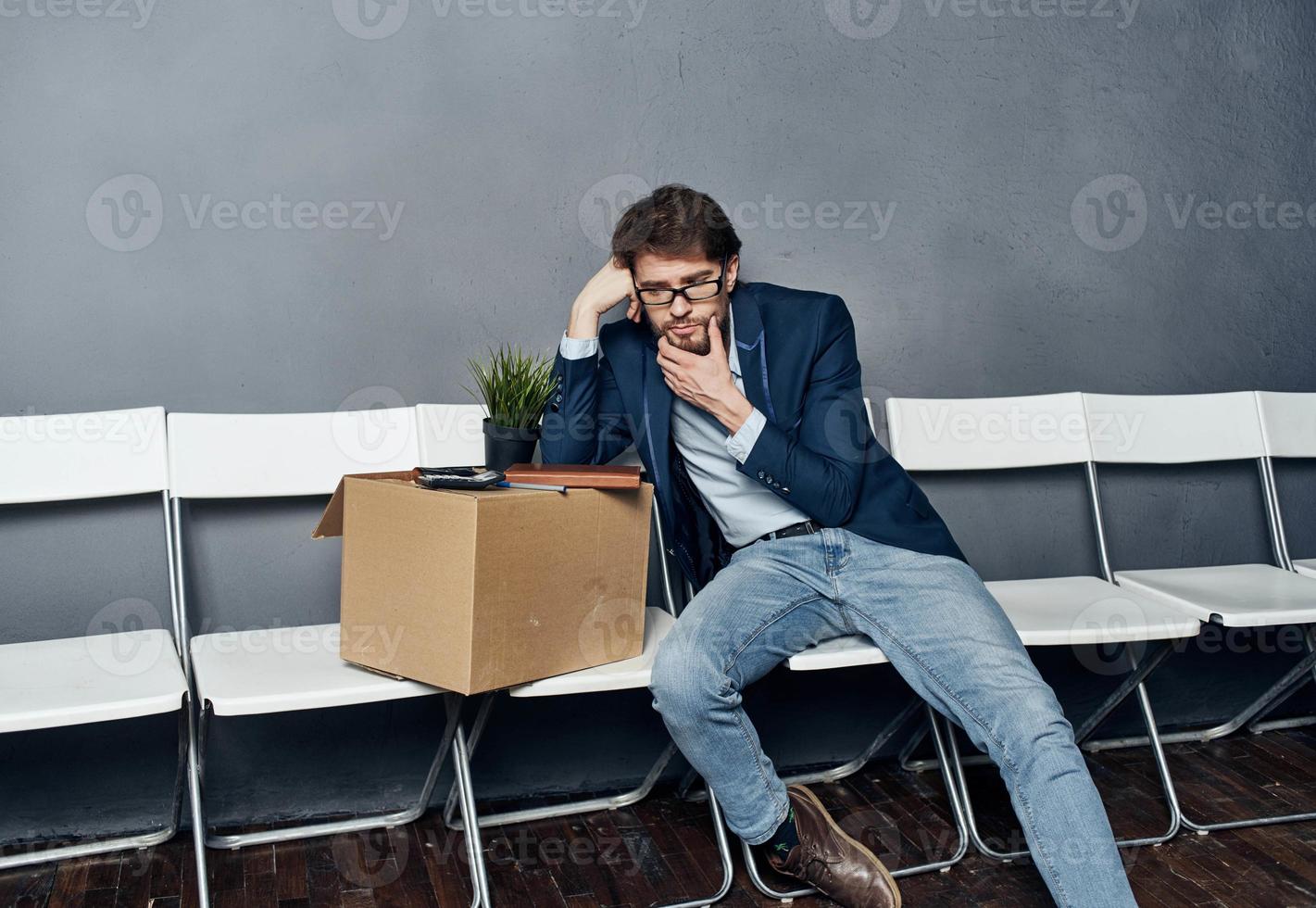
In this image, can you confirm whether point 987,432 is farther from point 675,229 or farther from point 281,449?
point 281,449

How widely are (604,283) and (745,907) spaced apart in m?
1.29

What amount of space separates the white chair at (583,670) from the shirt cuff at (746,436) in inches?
14.0

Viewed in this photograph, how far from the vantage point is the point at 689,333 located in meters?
2.26

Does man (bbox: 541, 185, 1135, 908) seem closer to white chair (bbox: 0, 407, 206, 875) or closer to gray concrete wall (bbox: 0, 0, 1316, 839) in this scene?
gray concrete wall (bbox: 0, 0, 1316, 839)

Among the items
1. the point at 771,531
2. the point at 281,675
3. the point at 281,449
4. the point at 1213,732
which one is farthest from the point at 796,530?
the point at 1213,732

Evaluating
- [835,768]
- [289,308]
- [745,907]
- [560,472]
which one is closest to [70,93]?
[289,308]

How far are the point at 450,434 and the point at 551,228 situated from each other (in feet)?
1.88

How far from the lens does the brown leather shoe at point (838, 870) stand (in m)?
2.16

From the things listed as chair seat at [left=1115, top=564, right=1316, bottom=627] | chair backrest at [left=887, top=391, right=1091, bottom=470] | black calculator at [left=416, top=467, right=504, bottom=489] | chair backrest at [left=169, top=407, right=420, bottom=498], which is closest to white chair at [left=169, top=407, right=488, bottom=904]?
chair backrest at [left=169, top=407, right=420, bottom=498]

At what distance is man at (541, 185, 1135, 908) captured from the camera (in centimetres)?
202

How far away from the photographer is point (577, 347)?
2.33 meters

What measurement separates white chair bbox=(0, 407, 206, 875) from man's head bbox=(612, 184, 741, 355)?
109 centimetres

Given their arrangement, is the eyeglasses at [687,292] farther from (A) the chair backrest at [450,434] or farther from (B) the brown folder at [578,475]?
(A) the chair backrest at [450,434]

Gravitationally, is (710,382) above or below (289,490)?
above
